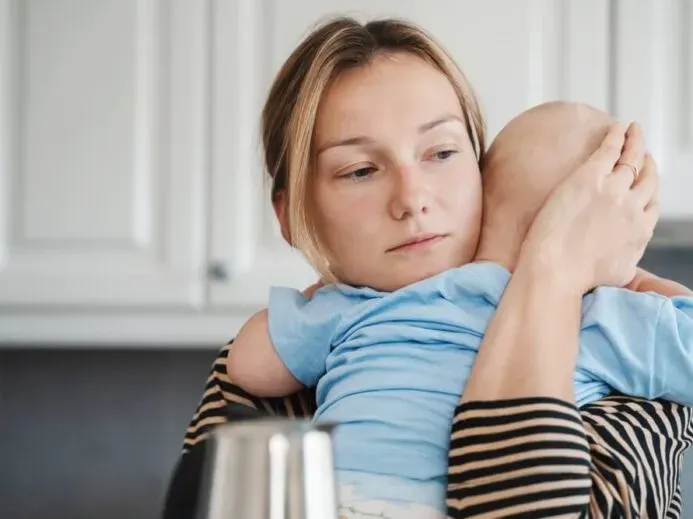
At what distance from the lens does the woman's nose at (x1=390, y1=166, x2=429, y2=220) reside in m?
0.71

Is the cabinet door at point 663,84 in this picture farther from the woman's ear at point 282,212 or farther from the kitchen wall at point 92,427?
the kitchen wall at point 92,427

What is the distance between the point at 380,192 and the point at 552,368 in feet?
0.69

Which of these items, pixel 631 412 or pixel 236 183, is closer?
pixel 631 412

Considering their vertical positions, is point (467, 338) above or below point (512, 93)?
below

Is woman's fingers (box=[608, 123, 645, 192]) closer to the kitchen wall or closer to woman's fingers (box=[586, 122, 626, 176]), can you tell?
woman's fingers (box=[586, 122, 626, 176])

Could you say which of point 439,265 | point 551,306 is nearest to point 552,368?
point 551,306

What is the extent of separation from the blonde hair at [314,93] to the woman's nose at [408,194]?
9 cm

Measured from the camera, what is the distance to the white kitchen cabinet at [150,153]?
61.4 inches

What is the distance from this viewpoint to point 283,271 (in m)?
1.55

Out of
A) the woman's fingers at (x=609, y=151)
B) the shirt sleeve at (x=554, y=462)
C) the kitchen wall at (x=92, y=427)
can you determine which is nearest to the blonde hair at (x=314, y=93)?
the woman's fingers at (x=609, y=151)

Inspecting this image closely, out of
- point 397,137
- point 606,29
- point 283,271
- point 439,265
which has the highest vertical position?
point 606,29

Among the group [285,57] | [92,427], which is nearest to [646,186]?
[285,57]

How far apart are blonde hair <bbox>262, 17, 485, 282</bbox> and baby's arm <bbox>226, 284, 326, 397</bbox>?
0.08m

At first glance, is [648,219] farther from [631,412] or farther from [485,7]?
[485,7]
